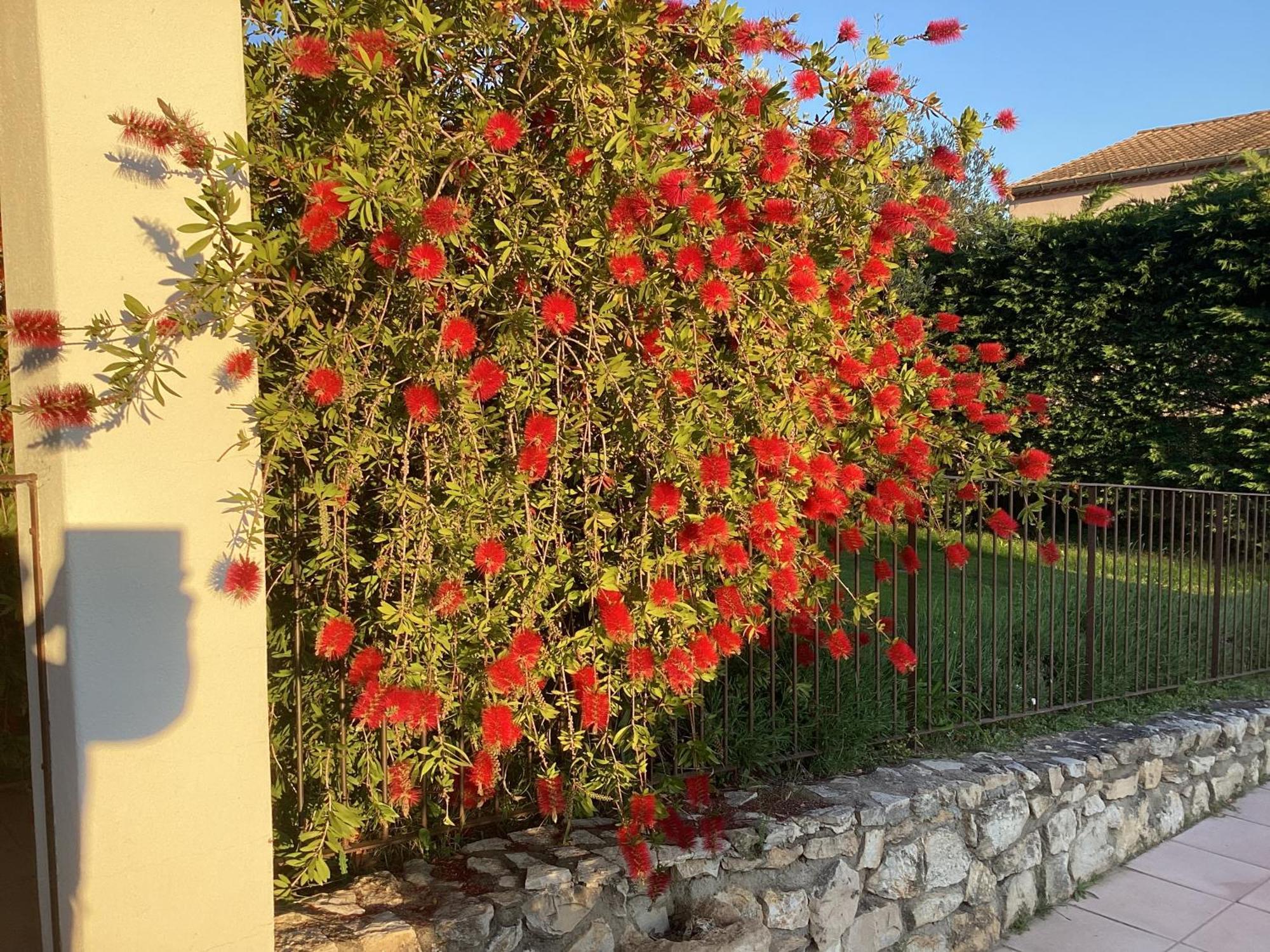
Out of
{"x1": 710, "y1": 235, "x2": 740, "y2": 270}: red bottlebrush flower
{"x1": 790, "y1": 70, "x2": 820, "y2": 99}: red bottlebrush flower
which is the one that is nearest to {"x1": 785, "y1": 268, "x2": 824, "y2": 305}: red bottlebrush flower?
{"x1": 710, "y1": 235, "x2": 740, "y2": 270}: red bottlebrush flower

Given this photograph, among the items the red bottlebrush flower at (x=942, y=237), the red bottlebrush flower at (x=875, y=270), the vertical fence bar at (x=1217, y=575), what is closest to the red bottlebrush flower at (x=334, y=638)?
the red bottlebrush flower at (x=875, y=270)

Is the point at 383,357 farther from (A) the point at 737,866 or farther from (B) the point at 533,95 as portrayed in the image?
(A) the point at 737,866

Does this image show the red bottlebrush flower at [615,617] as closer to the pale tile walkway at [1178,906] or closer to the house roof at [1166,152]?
the pale tile walkway at [1178,906]

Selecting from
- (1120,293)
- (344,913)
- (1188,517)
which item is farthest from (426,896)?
(1120,293)

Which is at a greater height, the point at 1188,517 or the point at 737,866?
the point at 1188,517

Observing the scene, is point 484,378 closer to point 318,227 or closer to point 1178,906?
point 318,227

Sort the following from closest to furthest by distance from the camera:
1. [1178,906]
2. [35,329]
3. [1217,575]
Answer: [35,329]
[1178,906]
[1217,575]

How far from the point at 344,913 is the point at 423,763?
457 mm

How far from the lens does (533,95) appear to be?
108 inches

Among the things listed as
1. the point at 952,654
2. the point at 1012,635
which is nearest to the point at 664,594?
the point at 952,654

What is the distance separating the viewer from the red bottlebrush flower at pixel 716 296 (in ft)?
8.50

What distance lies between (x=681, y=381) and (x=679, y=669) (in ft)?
2.78

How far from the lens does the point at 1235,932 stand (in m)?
4.17

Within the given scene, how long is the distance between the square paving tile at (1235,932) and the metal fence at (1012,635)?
1.22 metres
